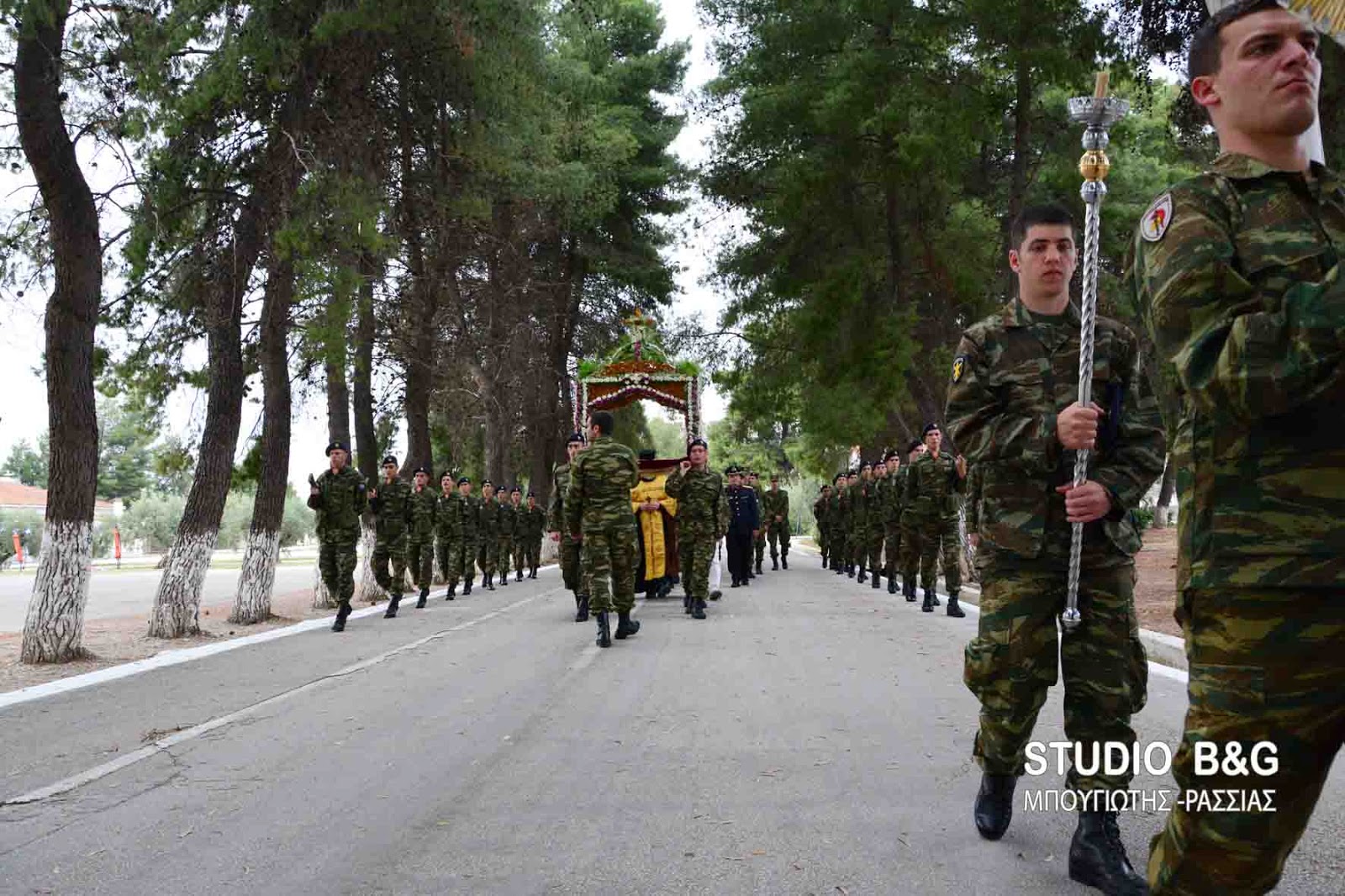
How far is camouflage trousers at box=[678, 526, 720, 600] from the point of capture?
14.0 metres

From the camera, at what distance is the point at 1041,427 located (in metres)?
3.85

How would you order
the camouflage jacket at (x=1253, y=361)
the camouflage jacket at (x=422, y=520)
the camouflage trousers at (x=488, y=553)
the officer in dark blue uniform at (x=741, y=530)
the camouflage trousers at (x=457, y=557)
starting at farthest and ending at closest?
the camouflage trousers at (x=488, y=553) < the officer in dark blue uniform at (x=741, y=530) < the camouflage trousers at (x=457, y=557) < the camouflage jacket at (x=422, y=520) < the camouflage jacket at (x=1253, y=361)

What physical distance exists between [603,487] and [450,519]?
35.7 ft

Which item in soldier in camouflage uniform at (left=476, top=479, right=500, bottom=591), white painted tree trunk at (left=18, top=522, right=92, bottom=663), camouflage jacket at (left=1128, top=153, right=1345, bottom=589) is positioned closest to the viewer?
camouflage jacket at (left=1128, top=153, right=1345, bottom=589)

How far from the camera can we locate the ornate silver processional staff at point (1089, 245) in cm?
378

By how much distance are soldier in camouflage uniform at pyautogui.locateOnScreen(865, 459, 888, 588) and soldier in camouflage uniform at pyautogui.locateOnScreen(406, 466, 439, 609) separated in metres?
7.78

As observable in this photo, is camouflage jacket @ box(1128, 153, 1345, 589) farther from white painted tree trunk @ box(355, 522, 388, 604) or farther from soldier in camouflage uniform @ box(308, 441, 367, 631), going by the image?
white painted tree trunk @ box(355, 522, 388, 604)

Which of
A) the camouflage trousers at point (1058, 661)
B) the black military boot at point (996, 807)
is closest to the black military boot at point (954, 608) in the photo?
the black military boot at point (996, 807)

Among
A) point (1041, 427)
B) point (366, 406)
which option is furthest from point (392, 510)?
point (1041, 427)

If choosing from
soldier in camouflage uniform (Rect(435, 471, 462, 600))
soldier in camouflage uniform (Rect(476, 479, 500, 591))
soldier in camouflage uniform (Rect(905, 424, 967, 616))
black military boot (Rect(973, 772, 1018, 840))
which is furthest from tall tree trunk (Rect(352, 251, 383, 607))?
black military boot (Rect(973, 772, 1018, 840))

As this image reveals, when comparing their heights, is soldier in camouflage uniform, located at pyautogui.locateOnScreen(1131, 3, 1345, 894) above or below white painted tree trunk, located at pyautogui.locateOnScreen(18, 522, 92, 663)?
above

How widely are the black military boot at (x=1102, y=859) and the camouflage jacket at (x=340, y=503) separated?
11399 millimetres

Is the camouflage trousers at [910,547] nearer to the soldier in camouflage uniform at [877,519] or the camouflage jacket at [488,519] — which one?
the soldier in camouflage uniform at [877,519]

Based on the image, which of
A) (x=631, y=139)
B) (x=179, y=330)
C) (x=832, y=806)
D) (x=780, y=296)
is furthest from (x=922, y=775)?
(x=631, y=139)
